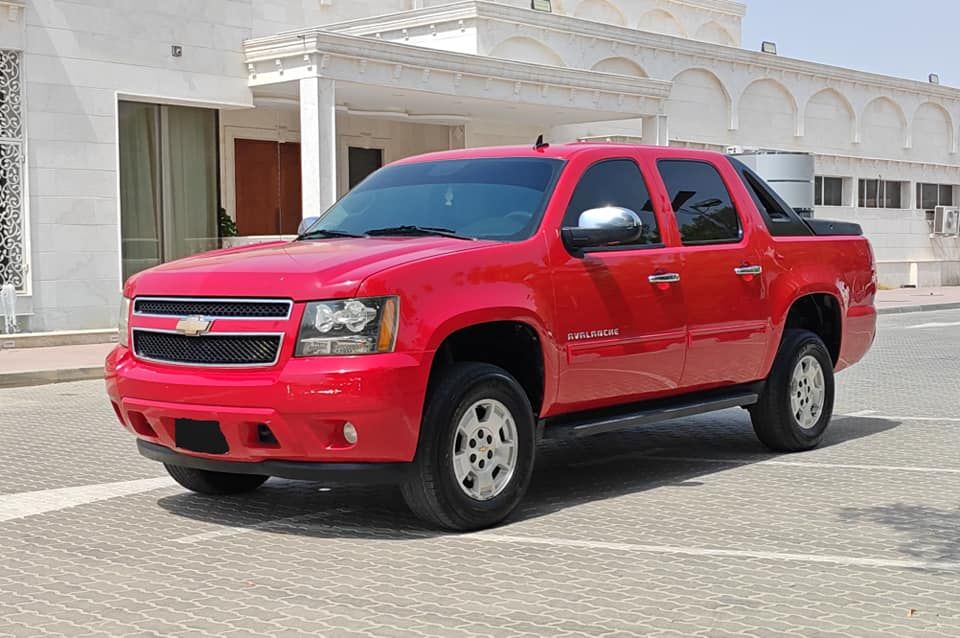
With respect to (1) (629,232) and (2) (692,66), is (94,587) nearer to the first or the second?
(1) (629,232)

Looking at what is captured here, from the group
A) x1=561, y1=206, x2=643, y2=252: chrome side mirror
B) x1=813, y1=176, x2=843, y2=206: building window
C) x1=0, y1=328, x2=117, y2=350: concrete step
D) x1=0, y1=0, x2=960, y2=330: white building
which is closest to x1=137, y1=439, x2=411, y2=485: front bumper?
x1=561, y1=206, x2=643, y2=252: chrome side mirror

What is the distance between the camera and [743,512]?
7.08 m

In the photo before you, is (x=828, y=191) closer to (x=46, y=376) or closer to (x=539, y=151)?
(x=46, y=376)

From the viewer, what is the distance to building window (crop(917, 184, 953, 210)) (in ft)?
142

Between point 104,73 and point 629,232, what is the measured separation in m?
16.1

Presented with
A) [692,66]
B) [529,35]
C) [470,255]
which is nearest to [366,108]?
[529,35]

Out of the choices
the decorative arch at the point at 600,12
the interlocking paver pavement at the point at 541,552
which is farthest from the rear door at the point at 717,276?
the decorative arch at the point at 600,12

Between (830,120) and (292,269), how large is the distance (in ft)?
116

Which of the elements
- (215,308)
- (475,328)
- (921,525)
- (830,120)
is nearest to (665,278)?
(475,328)

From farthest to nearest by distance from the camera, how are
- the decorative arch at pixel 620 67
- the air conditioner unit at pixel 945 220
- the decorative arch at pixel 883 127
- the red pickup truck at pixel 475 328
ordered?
the air conditioner unit at pixel 945 220 → the decorative arch at pixel 883 127 → the decorative arch at pixel 620 67 → the red pickup truck at pixel 475 328

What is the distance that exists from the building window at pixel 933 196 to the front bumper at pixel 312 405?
3982 centimetres

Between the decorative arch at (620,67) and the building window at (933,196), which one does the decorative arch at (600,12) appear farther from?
the building window at (933,196)

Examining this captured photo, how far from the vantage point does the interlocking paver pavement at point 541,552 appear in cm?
510

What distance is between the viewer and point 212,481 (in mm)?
7562
